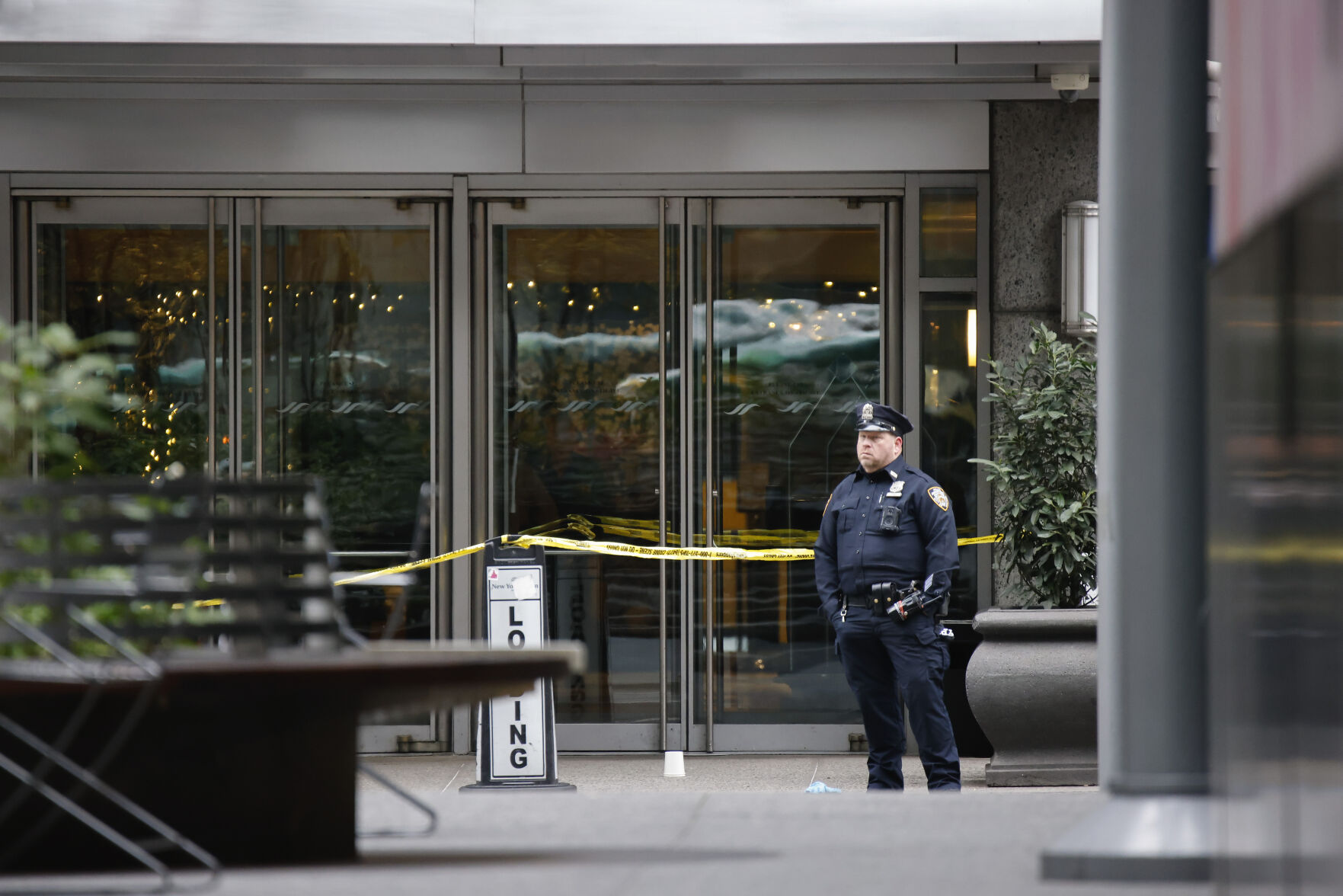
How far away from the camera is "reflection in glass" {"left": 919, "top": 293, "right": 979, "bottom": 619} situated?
10.0 meters

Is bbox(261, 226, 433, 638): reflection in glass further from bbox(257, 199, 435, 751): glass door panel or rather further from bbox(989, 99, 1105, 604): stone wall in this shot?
bbox(989, 99, 1105, 604): stone wall

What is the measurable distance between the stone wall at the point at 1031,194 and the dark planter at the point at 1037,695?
1563 mm

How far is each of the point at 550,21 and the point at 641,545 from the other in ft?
10.7

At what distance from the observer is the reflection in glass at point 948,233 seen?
32.9ft

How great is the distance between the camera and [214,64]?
9.29 metres

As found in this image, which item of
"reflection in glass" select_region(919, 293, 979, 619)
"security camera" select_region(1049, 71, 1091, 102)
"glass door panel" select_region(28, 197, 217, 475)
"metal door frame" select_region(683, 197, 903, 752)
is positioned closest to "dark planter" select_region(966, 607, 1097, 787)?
"reflection in glass" select_region(919, 293, 979, 619)

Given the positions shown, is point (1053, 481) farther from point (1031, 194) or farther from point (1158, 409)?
point (1158, 409)

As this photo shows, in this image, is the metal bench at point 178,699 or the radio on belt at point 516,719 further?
the radio on belt at point 516,719

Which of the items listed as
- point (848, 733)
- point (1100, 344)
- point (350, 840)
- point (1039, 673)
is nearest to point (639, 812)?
point (350, 840)

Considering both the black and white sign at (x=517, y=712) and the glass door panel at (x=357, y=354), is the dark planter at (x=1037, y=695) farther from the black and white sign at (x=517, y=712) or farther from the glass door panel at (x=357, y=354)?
the glass door panel at (x=357, y=354)

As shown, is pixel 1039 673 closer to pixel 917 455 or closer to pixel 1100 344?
pixel 917 455

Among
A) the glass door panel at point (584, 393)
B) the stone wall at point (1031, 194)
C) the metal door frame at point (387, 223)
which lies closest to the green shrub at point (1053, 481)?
the stone wall at point (1031, 194)

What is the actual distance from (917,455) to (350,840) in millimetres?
6279

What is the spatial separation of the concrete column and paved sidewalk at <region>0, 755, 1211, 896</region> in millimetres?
431
